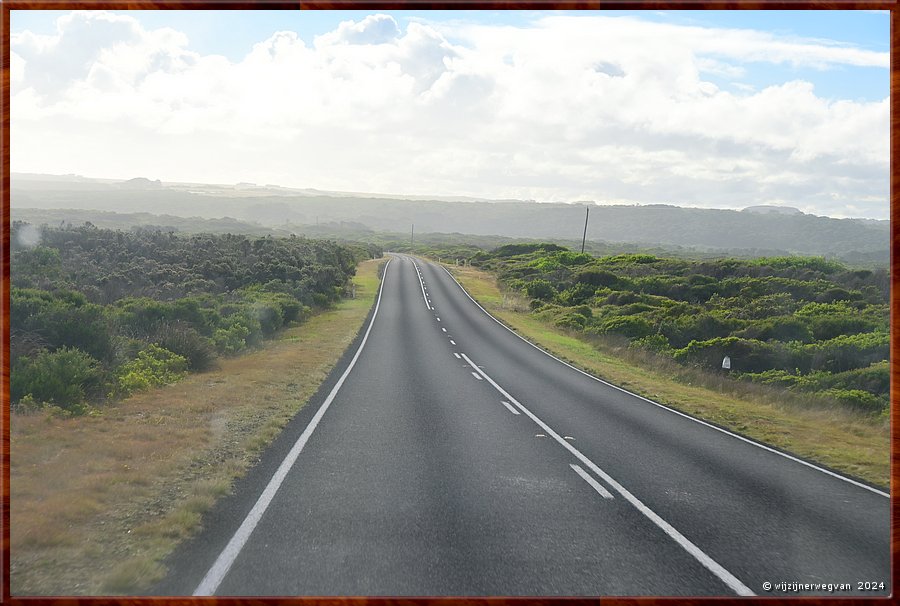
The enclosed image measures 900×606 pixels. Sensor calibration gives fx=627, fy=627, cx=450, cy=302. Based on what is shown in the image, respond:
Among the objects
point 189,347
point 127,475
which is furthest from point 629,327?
point 127,475

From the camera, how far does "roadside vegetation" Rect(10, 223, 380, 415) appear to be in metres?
11.2

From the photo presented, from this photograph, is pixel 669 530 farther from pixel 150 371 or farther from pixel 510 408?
pixel 150 371

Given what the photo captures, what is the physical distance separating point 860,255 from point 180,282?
280 ft

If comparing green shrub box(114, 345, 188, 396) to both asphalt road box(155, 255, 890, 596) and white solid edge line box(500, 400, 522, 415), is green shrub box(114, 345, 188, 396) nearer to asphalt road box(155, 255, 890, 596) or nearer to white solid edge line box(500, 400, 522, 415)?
asphalt road box(155, 255, 890, 596)

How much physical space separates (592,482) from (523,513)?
1.69 meters

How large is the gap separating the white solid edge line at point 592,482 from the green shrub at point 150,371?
8.66m

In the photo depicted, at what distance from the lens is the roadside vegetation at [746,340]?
1352 cm

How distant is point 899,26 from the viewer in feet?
12.3

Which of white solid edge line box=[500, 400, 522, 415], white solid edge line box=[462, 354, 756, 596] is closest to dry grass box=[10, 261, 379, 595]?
white solid edge line box=[500, 400, 522, 415]

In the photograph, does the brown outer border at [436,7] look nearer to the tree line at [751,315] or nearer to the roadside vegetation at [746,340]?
the roadside vegetation at [746,340]

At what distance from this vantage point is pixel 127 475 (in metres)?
7.31

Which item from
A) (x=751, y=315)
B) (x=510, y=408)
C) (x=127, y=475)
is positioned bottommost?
(x=510, y=408)

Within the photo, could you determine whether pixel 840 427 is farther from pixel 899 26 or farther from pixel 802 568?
pixel 899 26

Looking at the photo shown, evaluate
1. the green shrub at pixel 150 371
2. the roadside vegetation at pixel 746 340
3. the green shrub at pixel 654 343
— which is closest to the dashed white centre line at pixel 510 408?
the roadside vegetation at pixel 746 340
